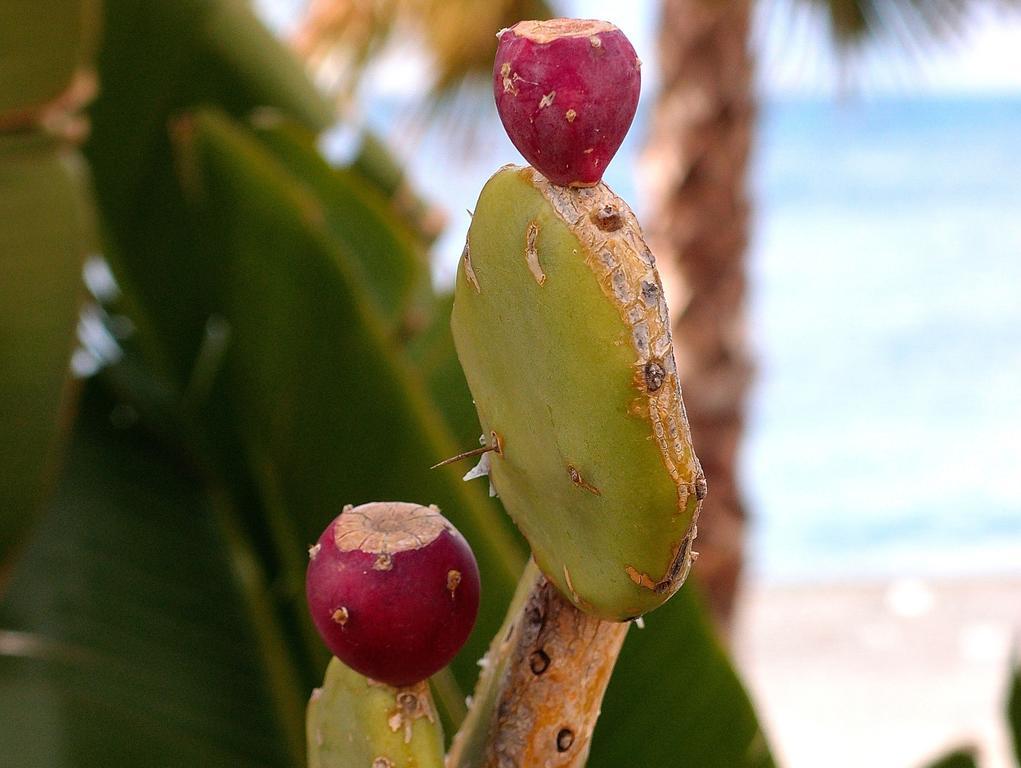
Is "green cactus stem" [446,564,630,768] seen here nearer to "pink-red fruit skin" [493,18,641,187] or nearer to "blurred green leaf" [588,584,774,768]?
"pink-red fruit skin" [493,18,641,187]

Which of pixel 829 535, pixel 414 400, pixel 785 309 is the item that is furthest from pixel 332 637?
pixel 785 309

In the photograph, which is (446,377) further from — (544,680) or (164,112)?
(544,680)

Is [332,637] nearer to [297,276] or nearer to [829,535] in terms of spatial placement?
[297,276]

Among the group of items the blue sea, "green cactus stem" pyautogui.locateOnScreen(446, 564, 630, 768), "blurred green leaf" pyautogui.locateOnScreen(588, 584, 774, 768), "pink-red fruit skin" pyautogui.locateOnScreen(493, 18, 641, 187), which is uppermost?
"pink-red fruit skin" pyautogui.locateOnScreen(493, 18, 641, 187)

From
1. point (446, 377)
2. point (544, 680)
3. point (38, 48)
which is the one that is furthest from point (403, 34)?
point (544, 680)

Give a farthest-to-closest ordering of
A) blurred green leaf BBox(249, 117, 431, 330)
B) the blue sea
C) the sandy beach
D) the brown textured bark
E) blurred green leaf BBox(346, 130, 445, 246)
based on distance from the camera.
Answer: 1. the blue sea
2. the sandy beach
3. the brown textured bark
4. blurred green leaf BBox(346, 130, 445, 246)
5. blurred green leaf BBox(249, 117, 431, 330)

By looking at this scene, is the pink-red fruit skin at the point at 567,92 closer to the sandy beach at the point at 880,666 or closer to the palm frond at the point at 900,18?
the palm frond at the point at 900,18

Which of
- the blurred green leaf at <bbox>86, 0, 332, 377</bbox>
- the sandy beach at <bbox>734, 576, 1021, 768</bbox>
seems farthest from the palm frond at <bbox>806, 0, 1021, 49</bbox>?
the sandy beach at <bbox>734, 576, 1021, 768</bbox>
